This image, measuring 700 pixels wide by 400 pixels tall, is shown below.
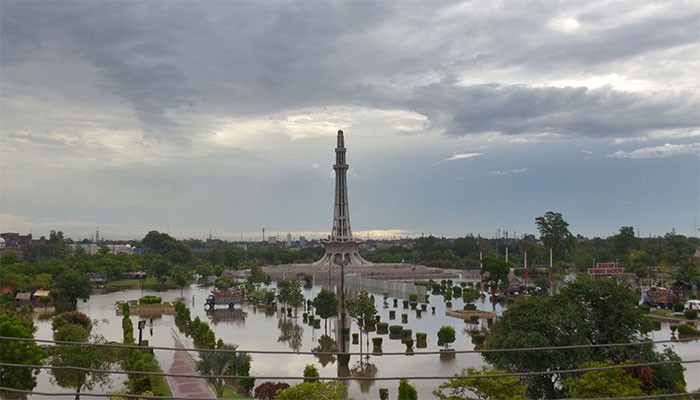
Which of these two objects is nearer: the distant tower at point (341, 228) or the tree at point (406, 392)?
the tree at point (406, 392)

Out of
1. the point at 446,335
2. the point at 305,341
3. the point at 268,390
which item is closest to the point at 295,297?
the point at 305,341

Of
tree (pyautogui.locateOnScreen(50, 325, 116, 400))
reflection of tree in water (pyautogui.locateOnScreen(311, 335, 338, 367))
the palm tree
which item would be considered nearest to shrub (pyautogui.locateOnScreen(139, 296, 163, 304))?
reflection of tree in water (pyautogui.locateOnScreen(311, 335, 338, 367))

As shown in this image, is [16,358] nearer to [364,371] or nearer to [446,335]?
[364,371]

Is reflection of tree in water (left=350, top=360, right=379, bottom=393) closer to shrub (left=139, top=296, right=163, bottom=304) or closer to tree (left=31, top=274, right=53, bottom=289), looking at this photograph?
shrub (left=139, top=296, right=163, bottom=304)

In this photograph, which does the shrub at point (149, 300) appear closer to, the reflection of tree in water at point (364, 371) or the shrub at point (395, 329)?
the shrub at point (395, 329)

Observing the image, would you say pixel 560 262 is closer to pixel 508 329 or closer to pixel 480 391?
pixel 508 329

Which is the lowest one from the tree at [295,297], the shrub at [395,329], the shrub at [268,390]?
the shrub at [395,329]

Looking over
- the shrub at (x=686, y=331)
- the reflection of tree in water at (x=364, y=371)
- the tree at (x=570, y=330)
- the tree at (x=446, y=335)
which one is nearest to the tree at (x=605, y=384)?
the tree at (x=570, y=330)
